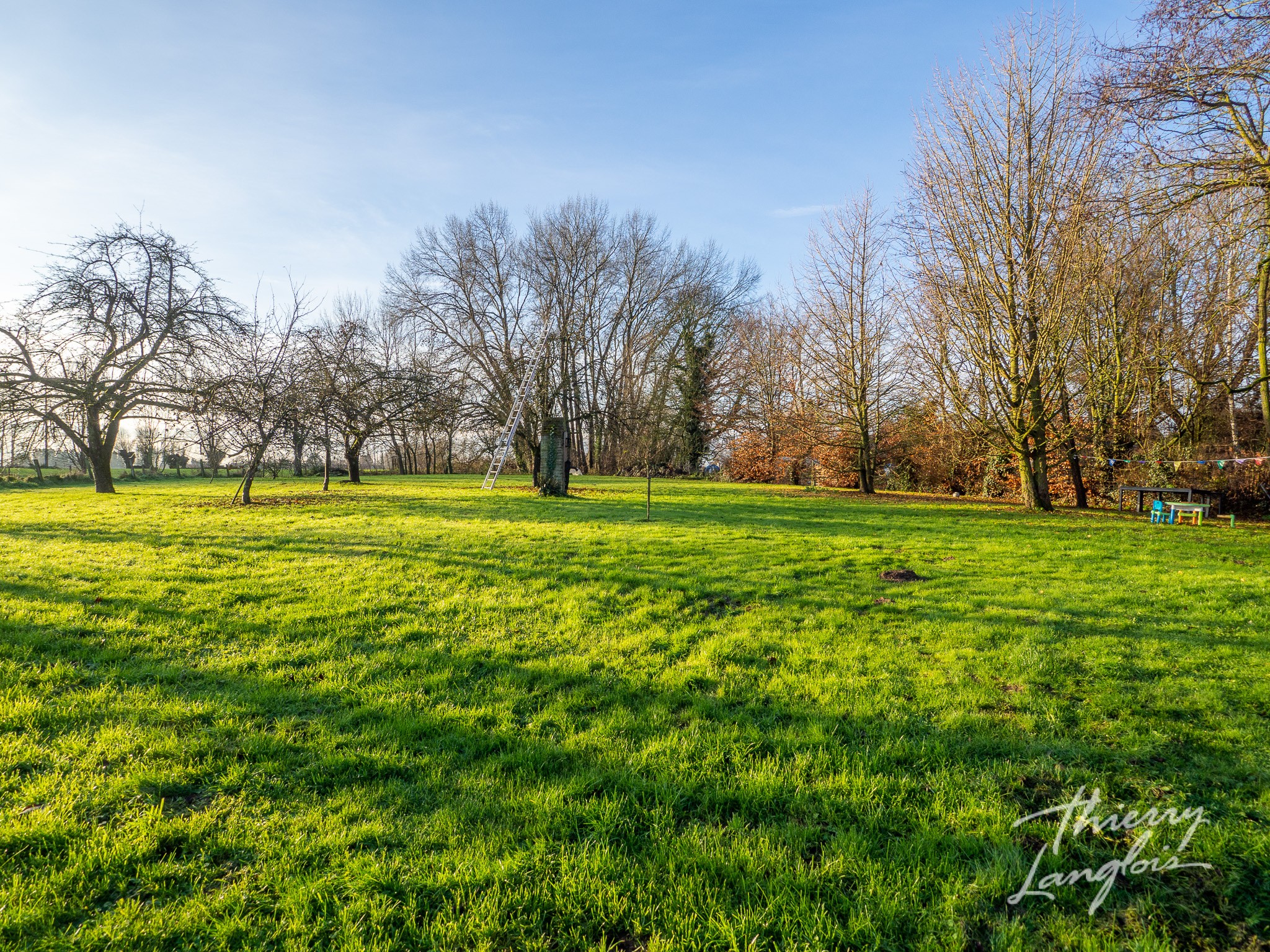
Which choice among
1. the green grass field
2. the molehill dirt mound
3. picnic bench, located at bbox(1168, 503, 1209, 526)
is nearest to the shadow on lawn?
the green grass field

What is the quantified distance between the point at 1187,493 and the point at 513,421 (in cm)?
2079

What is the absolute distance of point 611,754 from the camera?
2943 millimetres

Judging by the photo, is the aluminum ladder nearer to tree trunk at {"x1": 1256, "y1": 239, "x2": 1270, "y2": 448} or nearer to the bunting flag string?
the bunting flag string

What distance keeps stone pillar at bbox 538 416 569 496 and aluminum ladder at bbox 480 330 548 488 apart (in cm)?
373

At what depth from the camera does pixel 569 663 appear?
13.5 feet

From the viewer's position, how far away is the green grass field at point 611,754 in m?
1.95

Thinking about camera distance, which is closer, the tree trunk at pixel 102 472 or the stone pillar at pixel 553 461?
the stone pillar at pixel 553 461

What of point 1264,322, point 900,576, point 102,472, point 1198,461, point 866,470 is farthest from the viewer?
point 866,470

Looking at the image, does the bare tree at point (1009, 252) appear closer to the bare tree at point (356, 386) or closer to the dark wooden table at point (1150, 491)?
the dark wooden table at point (1150, 491)

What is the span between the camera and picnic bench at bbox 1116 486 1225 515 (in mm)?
12508

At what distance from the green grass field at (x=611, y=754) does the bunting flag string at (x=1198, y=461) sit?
836cm

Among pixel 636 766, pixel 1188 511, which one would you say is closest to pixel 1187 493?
pixel 1188 511

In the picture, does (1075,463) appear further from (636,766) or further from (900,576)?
(636,766)

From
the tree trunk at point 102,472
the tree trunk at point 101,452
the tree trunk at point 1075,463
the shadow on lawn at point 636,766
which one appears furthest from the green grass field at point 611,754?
the tree trunk at point 102,472
